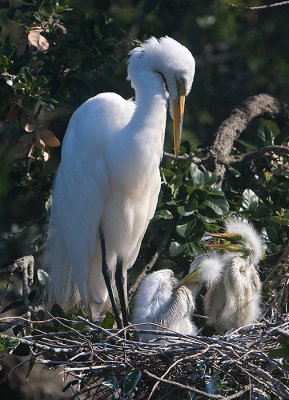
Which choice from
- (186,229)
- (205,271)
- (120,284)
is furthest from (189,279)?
(120,284)

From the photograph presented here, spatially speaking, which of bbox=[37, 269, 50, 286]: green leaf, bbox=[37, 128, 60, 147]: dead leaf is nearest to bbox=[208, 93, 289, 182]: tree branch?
bbox=[37, 128, 60, 147]: dead leaf

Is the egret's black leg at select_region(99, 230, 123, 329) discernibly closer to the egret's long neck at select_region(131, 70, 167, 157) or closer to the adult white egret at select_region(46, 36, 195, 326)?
the adult white egret at select_region(46, 36, 195, 326)

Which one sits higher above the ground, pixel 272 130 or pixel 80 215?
pixel 272 130

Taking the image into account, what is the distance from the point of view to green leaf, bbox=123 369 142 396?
12.7ft

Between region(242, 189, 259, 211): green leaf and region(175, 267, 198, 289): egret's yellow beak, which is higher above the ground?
region(242, 189, 259, 211): green leaf

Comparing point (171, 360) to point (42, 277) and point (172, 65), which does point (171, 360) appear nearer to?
point (42, 277)

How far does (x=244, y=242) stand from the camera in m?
4.70

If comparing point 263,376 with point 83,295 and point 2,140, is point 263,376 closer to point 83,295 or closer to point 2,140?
point 83,295

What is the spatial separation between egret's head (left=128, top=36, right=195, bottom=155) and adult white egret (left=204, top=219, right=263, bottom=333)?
1.50 ft

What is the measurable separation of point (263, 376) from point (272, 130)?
174 cm

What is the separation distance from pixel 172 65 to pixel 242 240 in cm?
79

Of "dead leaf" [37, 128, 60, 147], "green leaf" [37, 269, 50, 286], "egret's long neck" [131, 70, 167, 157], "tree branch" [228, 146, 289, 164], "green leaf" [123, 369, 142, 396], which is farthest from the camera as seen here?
"tree branch" [228, 146, 289, 164]

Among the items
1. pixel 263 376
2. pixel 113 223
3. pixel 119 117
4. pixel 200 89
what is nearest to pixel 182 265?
pixel 113 223

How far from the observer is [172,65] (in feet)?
15.0
